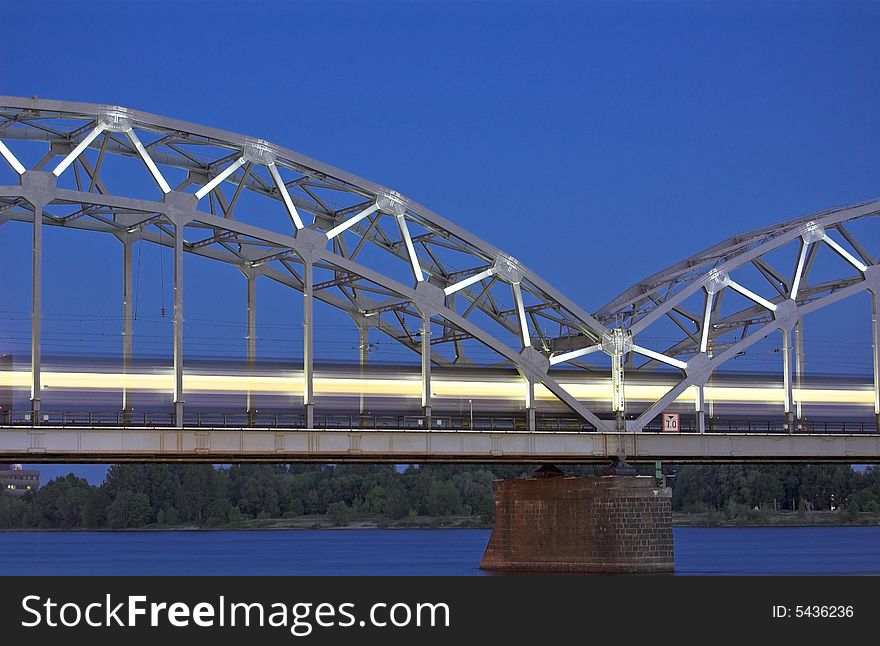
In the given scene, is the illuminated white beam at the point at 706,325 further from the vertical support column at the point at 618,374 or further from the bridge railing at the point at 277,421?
the bridge railing at the point at 277,421

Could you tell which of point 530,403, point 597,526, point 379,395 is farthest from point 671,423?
point 379,395

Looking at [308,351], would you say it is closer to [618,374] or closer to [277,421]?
[277,421]

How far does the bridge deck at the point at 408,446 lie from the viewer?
249 ft

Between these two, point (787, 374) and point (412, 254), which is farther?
point (787, 374)

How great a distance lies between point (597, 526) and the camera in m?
85.7

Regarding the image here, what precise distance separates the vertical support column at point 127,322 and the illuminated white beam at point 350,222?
11.0 m

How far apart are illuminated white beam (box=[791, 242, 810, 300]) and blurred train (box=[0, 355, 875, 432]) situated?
566cm

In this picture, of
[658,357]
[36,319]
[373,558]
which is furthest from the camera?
[373,558]

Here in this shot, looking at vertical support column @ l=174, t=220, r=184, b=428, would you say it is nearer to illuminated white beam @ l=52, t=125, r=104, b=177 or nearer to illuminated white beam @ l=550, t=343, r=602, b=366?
illuminated white beam @ l=52, t=125, r=104, b=177

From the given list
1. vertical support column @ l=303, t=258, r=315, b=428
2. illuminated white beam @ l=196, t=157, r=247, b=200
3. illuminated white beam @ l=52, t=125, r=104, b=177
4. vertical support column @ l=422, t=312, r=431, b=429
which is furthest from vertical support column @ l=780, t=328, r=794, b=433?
illuminated white beam @ l=52, t=125, r=104, b=177

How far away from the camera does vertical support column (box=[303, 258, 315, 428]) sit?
271ft

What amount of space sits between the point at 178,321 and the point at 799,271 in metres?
38.7

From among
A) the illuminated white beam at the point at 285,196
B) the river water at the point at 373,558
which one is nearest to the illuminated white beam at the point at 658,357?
the river water at the point at 373,558

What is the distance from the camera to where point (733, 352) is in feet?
310
